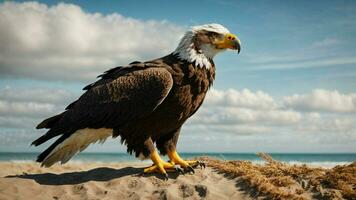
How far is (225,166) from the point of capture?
22.3 ft

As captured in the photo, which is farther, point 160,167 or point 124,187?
point 160,167

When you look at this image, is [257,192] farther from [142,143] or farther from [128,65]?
[128,65]

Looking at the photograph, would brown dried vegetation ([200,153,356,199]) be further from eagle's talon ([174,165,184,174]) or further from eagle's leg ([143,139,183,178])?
eagle's leg ([143,139,183,178])

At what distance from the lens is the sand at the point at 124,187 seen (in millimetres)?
6051

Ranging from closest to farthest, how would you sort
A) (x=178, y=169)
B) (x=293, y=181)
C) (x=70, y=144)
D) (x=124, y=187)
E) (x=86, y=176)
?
(x=293, y=181)
(x=124, y=187)
(x=178, y=169)
(x=70, y=144)
(x=86, y=176)

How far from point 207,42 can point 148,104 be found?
1469 mm

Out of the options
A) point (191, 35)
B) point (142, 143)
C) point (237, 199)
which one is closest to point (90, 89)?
point (142, 143)

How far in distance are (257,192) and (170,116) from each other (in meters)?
1.76

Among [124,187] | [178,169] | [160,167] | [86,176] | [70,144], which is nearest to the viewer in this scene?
[124,187]

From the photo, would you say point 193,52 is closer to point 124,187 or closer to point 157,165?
point 157,165

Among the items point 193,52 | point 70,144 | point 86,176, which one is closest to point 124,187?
point 86,176

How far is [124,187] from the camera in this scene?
6391 millimetres

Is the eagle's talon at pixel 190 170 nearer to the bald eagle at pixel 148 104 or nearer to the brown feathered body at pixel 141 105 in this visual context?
the bald eagle at pixel 148 104

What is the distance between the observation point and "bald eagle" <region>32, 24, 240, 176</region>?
6.32 meters
